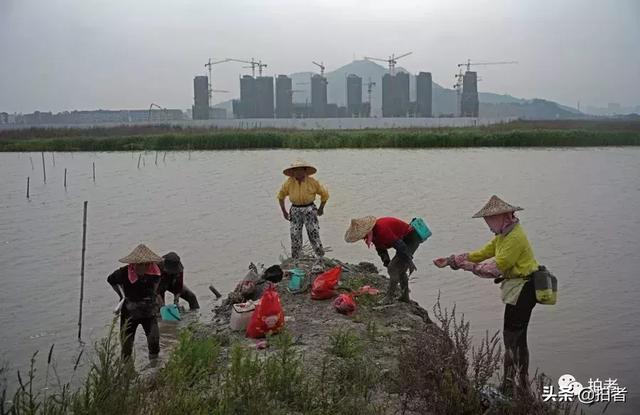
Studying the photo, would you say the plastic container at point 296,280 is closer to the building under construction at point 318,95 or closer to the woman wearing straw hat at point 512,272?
the woman wearing straw hat at point 512,272

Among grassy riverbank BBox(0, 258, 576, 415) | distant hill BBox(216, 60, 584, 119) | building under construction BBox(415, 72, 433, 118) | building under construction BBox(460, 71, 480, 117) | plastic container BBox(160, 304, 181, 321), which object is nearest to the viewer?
grassy riverbank BBox(0, 258, 576, 415)

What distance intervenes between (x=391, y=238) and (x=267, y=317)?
1.27 metres

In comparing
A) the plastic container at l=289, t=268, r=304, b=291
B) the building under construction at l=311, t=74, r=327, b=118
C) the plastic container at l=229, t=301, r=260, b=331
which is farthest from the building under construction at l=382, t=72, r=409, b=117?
the plastic container at l=229, t=301, r=260, b=331

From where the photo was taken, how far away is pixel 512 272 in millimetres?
4285

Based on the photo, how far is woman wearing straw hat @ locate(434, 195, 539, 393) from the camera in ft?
13.9

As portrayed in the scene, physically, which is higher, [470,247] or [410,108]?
[410,108]

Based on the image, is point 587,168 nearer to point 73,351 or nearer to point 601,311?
point 601,311

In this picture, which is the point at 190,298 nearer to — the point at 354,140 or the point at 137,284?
the point at 137,284

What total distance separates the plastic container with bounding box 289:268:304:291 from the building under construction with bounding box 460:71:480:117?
72039mm

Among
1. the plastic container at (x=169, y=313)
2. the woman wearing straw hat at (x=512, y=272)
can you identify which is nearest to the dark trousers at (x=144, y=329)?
the plastic container at (x=169, y=313)

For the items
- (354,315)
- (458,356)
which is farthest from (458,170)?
(458,356)

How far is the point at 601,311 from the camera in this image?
21.7 feet

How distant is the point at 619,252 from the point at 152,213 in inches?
355
